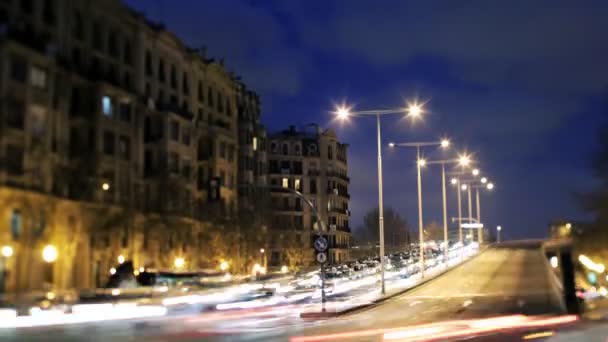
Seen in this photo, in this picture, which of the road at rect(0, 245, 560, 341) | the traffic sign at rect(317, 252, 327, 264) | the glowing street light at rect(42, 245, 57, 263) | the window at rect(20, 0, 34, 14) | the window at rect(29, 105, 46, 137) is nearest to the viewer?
the road at rect(0, 245, 560, 341)

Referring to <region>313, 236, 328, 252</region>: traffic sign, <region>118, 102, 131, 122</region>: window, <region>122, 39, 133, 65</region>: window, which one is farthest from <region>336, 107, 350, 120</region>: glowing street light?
<region>122, 39, 133, 65</region>: window

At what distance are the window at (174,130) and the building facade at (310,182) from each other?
1558 inches

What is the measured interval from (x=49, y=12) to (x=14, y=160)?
1479 centimetres

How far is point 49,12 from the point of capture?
52250mm

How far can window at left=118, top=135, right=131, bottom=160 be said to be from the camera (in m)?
62.1

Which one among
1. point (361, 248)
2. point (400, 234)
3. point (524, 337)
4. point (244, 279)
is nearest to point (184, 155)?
point (244, 279)

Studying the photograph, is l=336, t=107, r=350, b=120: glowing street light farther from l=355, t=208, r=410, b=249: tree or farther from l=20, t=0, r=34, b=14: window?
l=355, t=208, r=410, b=249: tree

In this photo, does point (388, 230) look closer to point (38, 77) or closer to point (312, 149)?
point (312, 149)

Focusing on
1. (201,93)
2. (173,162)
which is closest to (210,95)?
(201,93)

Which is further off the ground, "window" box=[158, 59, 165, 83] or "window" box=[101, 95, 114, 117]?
"window" box=[158, 59, 165, 83]

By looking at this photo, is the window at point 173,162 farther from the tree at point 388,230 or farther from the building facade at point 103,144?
the tree at point 388,230

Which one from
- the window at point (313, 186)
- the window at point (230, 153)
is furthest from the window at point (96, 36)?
the window at point (313, 186)

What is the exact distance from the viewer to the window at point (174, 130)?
6981 centimetres

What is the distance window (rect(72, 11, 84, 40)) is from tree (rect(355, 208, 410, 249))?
86539 mm
